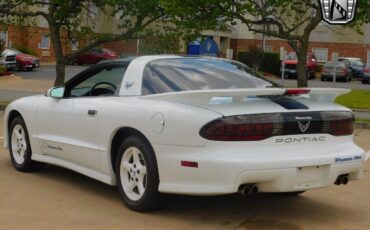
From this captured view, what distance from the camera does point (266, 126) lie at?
515cm

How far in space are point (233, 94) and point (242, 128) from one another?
0.95 feet

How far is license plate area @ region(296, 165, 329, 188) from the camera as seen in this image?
5.17 meters

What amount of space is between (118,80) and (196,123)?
4.84 feet

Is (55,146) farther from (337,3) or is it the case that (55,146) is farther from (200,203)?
(337,3)

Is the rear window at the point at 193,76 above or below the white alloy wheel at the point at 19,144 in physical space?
above

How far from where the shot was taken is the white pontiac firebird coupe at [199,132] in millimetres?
5047

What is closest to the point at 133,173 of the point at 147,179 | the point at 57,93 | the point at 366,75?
the point at 147,179

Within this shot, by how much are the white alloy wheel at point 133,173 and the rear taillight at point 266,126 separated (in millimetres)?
794

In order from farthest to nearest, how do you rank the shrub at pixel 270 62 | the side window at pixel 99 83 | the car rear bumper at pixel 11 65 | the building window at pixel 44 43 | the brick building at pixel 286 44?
the brick building at pixel 286 44, the building window at pixel 44 43, the shrub at pixel 270 62, the car rear bumper at pixel 11 65, the side window at pixel 99 83

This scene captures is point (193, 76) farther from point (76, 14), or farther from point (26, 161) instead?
point (76, 14)

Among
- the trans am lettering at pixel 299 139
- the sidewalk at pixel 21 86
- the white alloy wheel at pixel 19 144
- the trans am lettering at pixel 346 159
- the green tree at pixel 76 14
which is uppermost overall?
the green tree at pixel 76 14

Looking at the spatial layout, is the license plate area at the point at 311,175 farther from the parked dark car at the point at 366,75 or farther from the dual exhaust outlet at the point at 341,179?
the parked dark car at the point at 366,75

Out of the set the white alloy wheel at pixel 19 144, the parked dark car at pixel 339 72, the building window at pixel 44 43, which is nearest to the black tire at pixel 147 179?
the white alloy wheel at pixel 19 144

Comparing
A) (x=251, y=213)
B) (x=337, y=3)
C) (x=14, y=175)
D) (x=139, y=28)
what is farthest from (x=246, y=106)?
(x=337, y=3)
